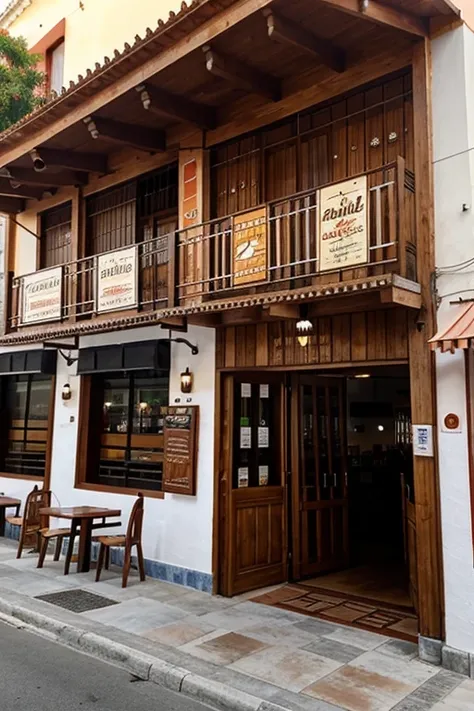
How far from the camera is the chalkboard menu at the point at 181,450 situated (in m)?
8.16

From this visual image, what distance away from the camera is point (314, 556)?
337 inches

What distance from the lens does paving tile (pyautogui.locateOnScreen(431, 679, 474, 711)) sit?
184 inches

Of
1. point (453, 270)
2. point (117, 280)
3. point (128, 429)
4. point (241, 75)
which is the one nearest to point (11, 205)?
point (117, 280)

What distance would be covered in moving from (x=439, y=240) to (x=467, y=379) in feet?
4.85

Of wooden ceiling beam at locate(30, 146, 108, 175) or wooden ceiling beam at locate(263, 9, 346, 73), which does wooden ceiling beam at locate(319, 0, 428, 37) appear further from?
wooden ceiling beam at locate(30, 146, 108, 175)

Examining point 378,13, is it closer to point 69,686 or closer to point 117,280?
point 117,280

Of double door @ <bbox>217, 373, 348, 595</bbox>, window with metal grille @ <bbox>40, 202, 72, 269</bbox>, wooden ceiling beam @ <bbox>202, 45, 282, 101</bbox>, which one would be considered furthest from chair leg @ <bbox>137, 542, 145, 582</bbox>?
wooden ceiling beam @ <bbox>202, 45, 282, 101</bbox>

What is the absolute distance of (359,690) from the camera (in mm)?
4957

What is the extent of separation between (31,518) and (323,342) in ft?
20.3

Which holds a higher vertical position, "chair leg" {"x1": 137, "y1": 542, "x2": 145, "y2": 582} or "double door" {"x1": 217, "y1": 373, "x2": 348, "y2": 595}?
"double door" {"x1": 217, "y1": 373, "x2": 348, "y2": 595}

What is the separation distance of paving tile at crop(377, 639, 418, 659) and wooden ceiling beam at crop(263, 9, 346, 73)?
6495 millimetres

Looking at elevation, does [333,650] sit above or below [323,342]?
below

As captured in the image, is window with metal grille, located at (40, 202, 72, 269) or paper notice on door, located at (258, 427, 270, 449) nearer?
paper notice on door, located at (258, 427, 270, 449)

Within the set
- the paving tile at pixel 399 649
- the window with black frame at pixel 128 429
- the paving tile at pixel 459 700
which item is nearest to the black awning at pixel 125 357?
the window with black frame at pixel 128 429
